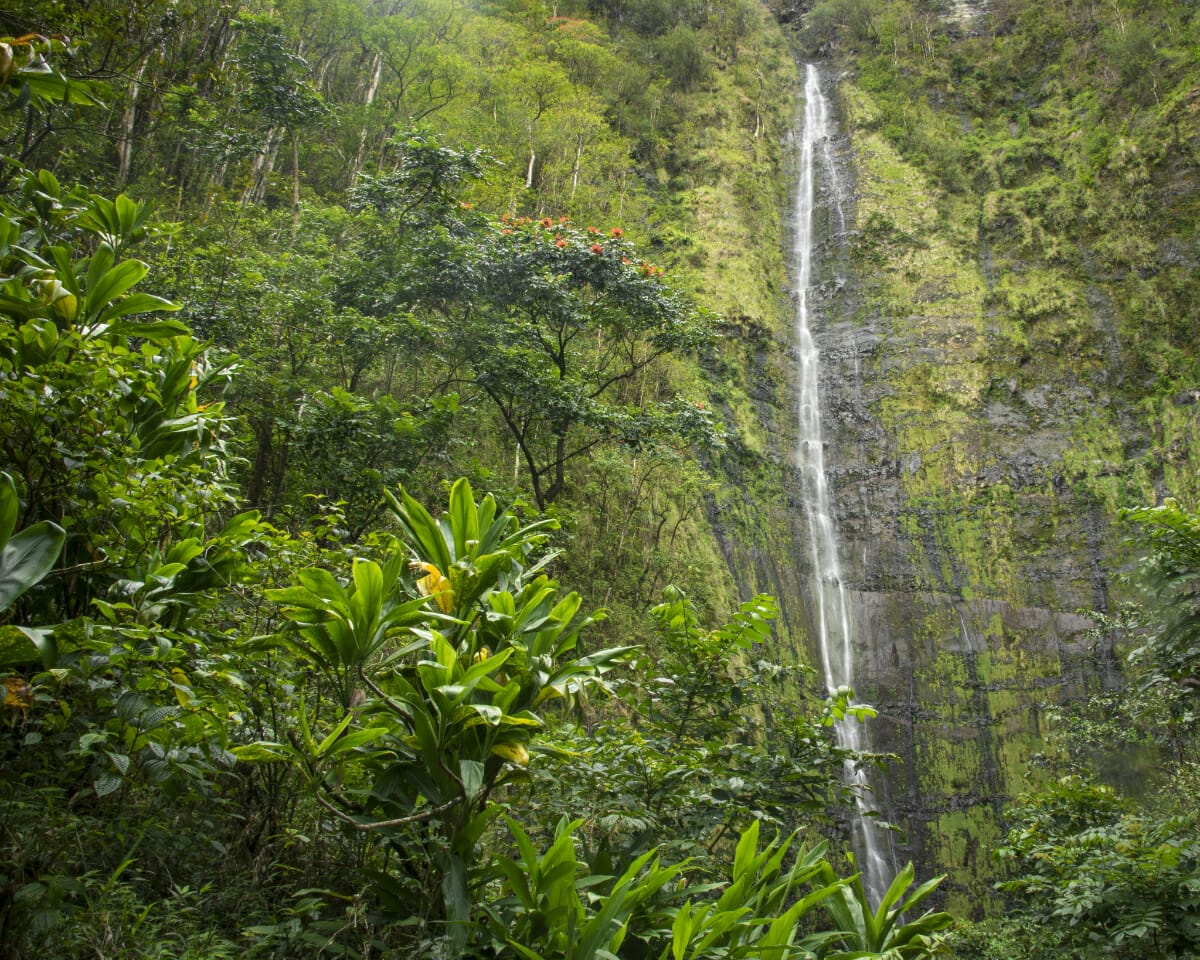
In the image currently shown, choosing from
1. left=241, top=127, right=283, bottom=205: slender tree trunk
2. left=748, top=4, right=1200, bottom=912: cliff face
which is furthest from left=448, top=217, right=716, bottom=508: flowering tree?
left=748, top=4, right=1200, bottom=912: cliff face

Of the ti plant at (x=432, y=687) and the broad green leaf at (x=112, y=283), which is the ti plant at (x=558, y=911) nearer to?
the ti plant at (x=432, y=687)

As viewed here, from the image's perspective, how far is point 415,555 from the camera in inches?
104

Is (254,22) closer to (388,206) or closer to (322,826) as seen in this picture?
(388,206)

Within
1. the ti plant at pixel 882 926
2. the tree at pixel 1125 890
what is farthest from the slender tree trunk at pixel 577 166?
the ti plant at pixel 882 926

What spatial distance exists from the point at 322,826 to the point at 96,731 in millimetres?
777

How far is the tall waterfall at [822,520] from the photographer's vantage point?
12592mm

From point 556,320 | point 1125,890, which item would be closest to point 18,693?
point 1125,890

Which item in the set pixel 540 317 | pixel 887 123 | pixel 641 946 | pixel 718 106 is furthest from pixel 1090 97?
pixel 641 946

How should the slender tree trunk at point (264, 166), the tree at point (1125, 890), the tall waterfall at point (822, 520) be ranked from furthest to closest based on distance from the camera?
the tall waterfall at point (822, 520) → the slender tree trunk at point (264, 166) → the tree at point (1125, 890)

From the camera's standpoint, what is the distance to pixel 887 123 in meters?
A: 23.2

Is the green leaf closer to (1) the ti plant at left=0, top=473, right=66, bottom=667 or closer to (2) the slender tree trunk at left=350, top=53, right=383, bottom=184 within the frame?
(1) the ti plant at left=0, top=473, right=66, bottom=667

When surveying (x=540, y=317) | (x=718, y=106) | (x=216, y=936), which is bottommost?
(x=216, y=936)

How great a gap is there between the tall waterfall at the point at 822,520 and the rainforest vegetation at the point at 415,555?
67cm

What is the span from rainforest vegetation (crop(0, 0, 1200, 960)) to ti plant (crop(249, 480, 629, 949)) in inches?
0.6
